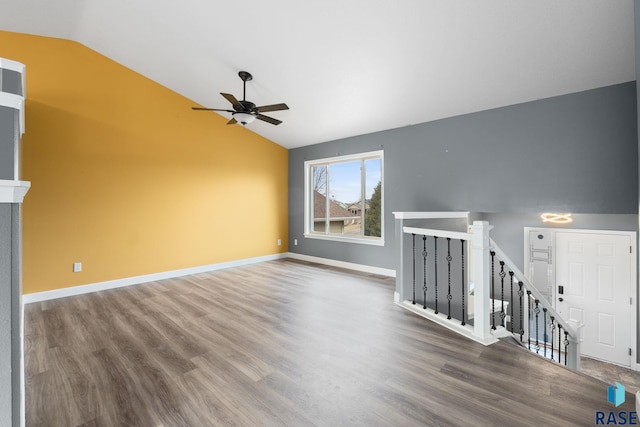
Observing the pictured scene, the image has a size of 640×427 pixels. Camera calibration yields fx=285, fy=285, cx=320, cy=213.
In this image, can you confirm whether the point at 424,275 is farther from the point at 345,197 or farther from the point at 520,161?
the point at 345,197

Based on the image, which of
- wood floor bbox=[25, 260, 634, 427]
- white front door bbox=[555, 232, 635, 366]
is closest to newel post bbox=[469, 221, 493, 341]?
wood floor bbox=[25, 260, 634, 427]

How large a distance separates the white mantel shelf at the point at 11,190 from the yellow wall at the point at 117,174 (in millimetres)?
3498

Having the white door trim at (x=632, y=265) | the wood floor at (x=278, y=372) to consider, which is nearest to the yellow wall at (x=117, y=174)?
the wood floor at (x=278, y=372)

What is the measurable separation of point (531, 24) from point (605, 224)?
150 inches

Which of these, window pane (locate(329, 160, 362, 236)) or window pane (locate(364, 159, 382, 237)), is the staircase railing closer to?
window pane (locate(364, 159, 382, 237))

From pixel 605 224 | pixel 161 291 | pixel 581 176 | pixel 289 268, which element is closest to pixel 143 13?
pixel 161 291

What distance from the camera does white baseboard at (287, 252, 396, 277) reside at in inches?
205

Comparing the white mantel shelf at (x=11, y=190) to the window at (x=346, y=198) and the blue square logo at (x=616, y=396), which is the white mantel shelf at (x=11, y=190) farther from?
the window at (x=346, y=198)

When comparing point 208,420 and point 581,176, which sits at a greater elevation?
point 581,176

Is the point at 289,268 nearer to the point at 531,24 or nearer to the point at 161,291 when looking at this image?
the point at 161,291

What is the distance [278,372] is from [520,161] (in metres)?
3.91

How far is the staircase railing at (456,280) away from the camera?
2746mm

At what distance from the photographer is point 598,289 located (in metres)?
4.63

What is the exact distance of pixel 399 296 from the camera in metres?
3.67
